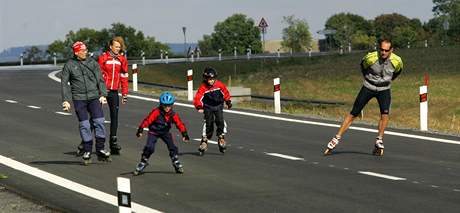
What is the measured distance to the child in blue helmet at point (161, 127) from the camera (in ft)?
37.6

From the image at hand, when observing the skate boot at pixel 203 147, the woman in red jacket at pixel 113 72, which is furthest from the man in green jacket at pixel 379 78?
the woman in red jacket at pixel 113 72

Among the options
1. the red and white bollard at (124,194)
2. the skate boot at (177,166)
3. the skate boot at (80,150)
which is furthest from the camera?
the skate boot at (80,150)

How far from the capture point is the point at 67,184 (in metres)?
10.8

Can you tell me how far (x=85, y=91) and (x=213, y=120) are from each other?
7.43ft

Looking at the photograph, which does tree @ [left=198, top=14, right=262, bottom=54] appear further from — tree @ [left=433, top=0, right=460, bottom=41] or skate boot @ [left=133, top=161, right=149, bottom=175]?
skate boot @ [left=133, top=161, right=149, bottom=175]

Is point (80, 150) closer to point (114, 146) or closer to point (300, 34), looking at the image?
point (114, 146)

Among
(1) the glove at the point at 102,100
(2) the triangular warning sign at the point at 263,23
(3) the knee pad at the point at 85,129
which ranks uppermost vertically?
(2) the triangular warning sign at the point at 263,23

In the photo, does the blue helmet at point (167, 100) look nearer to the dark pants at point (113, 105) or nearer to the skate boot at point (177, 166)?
the skate boot at point (177, 166)

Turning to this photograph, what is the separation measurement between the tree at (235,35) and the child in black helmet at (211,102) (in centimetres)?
15406

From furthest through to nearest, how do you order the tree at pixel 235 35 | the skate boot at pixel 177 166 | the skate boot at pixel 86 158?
the tree at pixel 235 35, the skate boot at pixel 86 158, the skate boot at pixel 177 166

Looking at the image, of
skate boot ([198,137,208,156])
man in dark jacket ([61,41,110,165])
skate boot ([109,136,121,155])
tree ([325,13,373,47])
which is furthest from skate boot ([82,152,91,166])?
tree ([325,13,373,47])

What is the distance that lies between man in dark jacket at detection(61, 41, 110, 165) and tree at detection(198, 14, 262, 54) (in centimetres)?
15539

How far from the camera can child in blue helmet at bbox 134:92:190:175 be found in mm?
11461

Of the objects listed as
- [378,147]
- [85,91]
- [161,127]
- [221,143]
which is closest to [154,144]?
[161,127]
